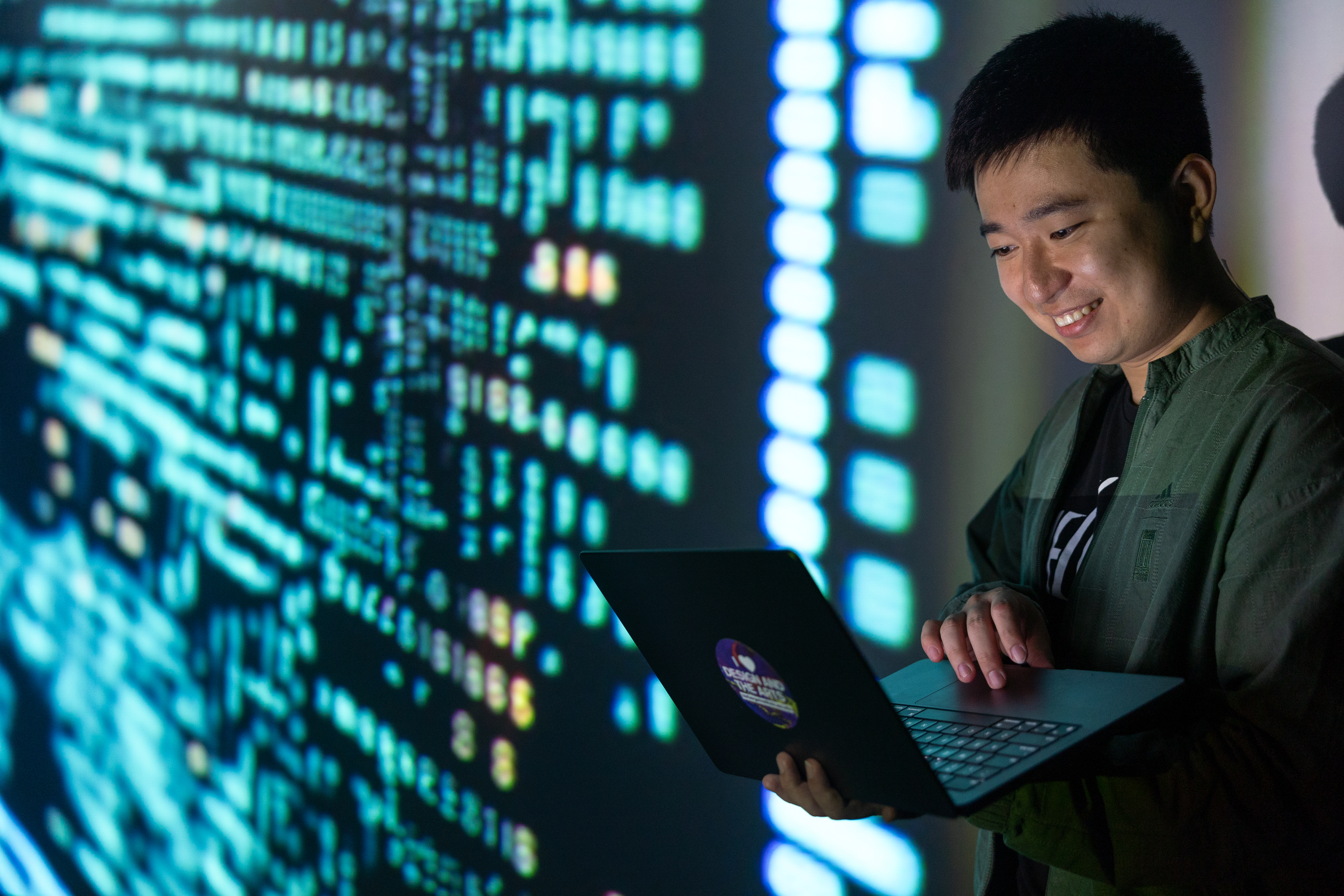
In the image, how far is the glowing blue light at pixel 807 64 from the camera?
1.48 meters

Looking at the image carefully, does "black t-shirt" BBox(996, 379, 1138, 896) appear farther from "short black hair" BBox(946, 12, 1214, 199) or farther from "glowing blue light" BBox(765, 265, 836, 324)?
"glowing blue light" BBox(765, 265, 836, 324)

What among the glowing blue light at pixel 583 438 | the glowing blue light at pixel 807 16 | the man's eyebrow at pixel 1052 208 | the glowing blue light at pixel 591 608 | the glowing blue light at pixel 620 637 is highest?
the glowing blue light at pixel 807 16

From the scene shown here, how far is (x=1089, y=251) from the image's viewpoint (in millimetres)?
841

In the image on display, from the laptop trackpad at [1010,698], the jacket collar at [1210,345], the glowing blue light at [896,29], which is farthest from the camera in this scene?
the glowing blue light at [896,29]

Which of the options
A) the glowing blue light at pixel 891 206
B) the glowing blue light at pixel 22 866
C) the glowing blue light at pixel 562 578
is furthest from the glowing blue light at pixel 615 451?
the glowing blue light at pixel 22 866

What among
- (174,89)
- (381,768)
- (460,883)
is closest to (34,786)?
(381,768)

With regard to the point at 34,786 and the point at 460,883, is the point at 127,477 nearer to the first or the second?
the point at 34,786

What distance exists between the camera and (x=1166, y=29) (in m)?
1.23

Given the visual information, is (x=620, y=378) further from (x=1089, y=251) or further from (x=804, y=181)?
(x=1089, y=251)

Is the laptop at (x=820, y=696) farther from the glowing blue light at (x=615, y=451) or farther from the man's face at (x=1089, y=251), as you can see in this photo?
the glowing blue light at (x=615, y=451)

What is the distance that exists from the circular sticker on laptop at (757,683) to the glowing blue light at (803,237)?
94 centimetres

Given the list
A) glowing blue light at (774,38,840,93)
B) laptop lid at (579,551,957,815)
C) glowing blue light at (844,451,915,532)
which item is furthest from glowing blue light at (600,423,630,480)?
laptop lid at (579,551,957,815)

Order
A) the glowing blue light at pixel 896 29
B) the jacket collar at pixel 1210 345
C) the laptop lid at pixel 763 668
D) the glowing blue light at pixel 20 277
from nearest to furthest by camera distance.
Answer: the laptop lid at pixel 763 668 → the jacket collar at pixel 1210 345 → the glowing blue light at pixel 896 29 → the glowing blue light at pixel 20 277

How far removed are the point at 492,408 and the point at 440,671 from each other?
486 millimetres
